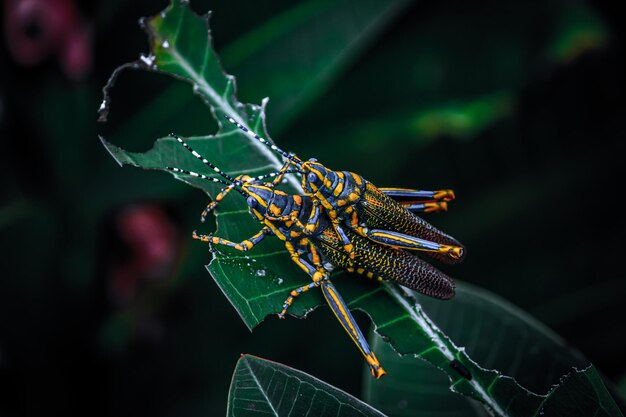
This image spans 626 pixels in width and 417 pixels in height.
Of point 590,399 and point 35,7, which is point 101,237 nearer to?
point 35,7

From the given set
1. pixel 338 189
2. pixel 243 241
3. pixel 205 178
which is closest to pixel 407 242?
pixel 338 189

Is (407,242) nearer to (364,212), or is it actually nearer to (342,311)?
(364,212)

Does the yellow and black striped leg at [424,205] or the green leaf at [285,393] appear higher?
the yellow and black striped leg at [424,205]

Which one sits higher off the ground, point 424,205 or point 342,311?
point 424,205

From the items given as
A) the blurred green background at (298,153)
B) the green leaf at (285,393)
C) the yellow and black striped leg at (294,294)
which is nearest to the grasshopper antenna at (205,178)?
the yellow and black striped leg at (294,294)

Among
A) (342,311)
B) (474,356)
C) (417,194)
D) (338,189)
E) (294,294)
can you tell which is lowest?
(474,356)

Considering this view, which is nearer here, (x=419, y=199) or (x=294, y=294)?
(x=294, y=294)

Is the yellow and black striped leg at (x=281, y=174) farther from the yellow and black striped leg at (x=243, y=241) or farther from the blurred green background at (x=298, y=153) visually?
the blurred green background at (x=298, y=153)
